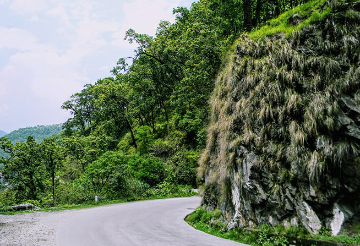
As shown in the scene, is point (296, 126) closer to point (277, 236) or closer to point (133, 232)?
point (277, 236)

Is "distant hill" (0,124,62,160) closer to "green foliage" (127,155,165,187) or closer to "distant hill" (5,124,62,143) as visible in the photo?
"distant hill" (5,124,62,143)

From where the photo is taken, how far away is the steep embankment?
6629 mm

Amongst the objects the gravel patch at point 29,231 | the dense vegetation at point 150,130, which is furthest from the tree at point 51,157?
the gravel patch at point 29,231

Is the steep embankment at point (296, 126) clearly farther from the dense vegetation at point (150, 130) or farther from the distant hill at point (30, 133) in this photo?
the distant hill at point (30, 133)

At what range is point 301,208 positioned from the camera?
690cm

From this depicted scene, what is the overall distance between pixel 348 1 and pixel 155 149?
23.6 meters

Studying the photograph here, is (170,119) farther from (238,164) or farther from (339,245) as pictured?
(339,245)

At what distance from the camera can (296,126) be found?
7.39m

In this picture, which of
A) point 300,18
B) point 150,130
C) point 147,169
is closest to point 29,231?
point 300,18

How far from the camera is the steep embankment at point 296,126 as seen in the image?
6629 millimetres

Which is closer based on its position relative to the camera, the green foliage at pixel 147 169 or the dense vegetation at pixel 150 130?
the dense vegetation at pixel 150 130

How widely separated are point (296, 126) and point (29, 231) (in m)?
10.4

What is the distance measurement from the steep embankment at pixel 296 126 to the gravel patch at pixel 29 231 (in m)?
6.46

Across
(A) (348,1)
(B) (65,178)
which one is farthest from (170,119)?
(A) (348,1)
